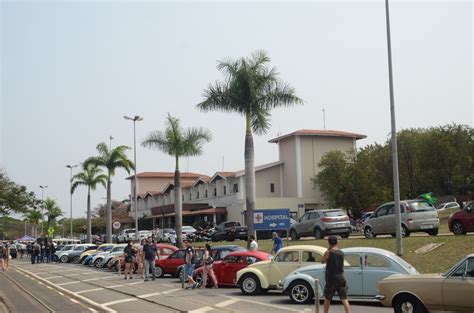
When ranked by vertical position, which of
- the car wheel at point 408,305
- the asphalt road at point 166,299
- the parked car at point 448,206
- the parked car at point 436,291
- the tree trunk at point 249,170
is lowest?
the asphalt road at point 166,299

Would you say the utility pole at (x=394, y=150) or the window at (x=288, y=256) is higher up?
the utility pole at (x=394, y=150)

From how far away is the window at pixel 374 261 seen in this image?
575 inches

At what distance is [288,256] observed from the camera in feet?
57.6

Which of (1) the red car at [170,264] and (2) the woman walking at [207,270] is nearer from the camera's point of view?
(2) the woman walking at [207,270]

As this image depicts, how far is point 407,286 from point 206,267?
1027cm

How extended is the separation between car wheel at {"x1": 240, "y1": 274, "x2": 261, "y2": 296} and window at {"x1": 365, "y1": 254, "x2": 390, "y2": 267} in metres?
4.31

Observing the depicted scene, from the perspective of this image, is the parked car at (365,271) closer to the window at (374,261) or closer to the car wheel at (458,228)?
the window at (374,261)

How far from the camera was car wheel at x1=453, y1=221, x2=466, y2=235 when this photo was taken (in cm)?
2433

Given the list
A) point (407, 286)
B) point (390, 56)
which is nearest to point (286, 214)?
point (390, 56)

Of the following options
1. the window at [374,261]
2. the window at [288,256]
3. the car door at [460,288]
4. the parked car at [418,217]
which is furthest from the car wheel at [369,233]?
the car door at [460,288]

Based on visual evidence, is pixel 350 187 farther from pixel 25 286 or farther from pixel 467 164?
pixel 25 286

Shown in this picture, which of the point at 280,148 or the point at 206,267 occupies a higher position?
the point at 280,148

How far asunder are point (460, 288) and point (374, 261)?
13.1 feet

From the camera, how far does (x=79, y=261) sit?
141 feet
